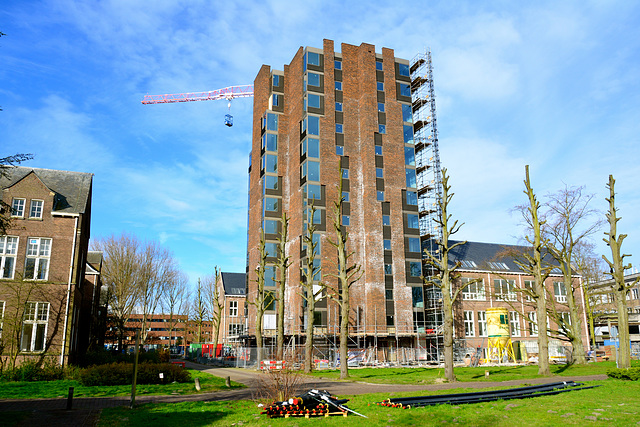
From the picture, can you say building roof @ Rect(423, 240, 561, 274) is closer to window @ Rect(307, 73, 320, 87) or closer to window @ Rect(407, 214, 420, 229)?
window @ Rect(407, 214, 420, 229)

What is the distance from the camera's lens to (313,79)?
189 ft

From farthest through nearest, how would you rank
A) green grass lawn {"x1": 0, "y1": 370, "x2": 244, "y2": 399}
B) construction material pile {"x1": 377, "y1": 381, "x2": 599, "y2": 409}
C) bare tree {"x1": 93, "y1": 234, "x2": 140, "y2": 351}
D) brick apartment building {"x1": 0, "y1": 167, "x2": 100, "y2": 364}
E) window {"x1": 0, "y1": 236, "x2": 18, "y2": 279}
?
1. bare tree {"x1": 93, "y1": 234, "x2": 140, "y2": 351}
2. window {"x1": 0, "y1": 236, "x2": 18, "y2": 279}
3. brick apartment building {"x1": 0, "y1": 167, "x2": 100, "y2": 364}
4. green grass lawn {"x1": 0, "y1": 370, "x2": 244, "y2": 399}
5. construction material pile {"x1": 377, "y1": 381, "x2": 599, "y2": 409}

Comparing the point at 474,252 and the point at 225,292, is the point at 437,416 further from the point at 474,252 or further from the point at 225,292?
the point at 225,292

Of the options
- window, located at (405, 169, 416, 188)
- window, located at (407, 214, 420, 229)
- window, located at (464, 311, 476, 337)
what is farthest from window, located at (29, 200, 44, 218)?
window, located at (464, 311, 476, 337)

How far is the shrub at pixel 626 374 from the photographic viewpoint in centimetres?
2188

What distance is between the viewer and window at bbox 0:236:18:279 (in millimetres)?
30000

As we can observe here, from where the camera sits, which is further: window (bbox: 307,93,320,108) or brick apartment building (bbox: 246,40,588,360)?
window (bbox: 307,93,320,108)

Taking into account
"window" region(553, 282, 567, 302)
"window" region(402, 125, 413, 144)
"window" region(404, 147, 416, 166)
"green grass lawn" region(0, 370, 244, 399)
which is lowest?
"green grass lawn" region(0, 370, 244, 399)

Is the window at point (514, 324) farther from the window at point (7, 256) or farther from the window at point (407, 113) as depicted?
the window at point (7, 256)

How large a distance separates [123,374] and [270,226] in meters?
32.1

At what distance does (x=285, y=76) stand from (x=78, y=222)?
38.2 meters

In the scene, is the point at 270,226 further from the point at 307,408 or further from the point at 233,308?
the point at 307,408

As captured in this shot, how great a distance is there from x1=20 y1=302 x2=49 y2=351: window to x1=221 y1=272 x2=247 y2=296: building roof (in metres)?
56.4

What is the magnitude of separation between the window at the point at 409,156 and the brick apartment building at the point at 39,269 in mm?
38398
